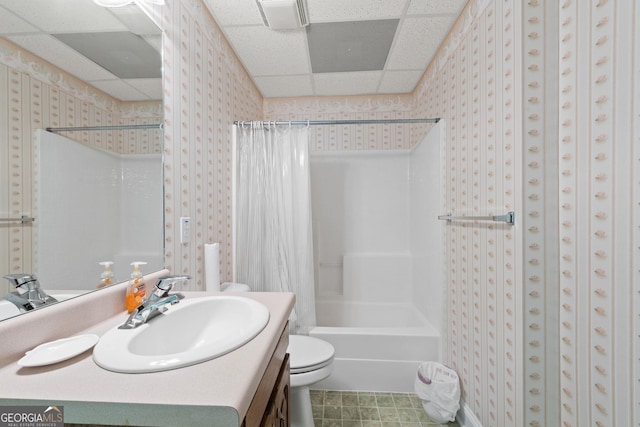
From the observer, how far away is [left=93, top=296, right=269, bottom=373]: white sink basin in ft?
1.68

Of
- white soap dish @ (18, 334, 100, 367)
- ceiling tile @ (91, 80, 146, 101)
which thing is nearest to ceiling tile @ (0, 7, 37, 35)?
ceiling tile @ (91, 80, 146, 101)

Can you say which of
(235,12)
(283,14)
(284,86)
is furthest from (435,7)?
(284,86)

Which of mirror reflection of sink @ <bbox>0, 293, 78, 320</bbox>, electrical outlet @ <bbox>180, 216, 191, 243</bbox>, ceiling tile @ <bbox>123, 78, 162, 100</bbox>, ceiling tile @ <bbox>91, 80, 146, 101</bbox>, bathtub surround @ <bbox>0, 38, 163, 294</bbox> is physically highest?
ceiling tile @ <bbox>123, 78, 162, 100</bbox>

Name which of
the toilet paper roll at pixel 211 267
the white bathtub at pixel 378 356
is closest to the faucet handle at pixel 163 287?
the toilet paper roll at pixel 211 267

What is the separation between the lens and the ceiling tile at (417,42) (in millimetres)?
1615

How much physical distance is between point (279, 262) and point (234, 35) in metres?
1.45

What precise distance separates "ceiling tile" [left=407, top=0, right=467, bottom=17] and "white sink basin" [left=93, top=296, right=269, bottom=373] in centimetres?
168

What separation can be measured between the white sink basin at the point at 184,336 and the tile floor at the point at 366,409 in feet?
3.46

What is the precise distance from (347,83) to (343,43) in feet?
1.89

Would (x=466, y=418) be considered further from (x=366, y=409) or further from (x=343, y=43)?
(x=343, y=43)

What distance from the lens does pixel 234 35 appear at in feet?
5.63

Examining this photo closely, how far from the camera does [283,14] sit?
1.50 m

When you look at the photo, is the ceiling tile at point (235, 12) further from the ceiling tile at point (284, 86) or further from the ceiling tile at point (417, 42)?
the ceiling tile at point (417, 42)

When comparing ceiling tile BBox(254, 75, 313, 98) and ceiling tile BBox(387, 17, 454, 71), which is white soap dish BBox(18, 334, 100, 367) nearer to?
ceiling tile BBox(387, 17, 454, 71)
